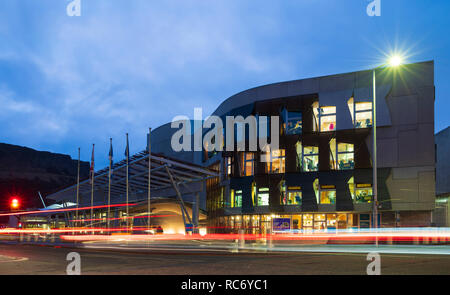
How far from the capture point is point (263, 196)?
48.2m

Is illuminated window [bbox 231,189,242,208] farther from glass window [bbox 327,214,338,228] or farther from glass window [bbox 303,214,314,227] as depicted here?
glass window [bbox 327,214,338,228]

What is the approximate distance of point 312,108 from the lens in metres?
46.5

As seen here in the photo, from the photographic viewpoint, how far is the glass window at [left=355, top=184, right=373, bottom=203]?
42.9 m

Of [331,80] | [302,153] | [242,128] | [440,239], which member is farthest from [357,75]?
[440,239]

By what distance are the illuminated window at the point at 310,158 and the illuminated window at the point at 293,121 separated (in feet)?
6.85

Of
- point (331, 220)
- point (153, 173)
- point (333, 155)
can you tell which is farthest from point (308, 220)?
point (153, 173)

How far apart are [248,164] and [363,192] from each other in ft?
42.1

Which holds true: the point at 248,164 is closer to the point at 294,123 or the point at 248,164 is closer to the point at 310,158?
the point at 294,123

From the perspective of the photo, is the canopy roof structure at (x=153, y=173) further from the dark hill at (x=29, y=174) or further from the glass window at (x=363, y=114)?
the dark hill at (x=29, y=174)

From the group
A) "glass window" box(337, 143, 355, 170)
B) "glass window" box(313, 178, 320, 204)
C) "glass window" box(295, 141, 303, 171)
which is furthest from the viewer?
"glass window" box(295, 141, 303, 171)

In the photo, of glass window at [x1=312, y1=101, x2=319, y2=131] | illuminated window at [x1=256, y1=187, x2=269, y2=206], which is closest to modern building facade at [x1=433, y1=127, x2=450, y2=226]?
glass window at [x1=312, y1=101, x2=319, y2=131]

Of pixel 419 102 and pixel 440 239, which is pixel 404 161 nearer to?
pixel 419 102

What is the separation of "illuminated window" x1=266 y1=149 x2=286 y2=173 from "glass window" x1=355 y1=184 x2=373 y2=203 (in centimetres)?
811
